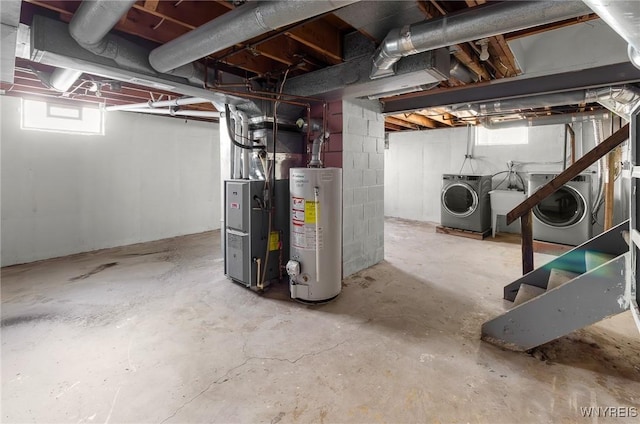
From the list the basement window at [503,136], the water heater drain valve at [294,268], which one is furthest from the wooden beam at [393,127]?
the water heater drain valve at [294,268]

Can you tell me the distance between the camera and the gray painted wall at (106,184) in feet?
12.7

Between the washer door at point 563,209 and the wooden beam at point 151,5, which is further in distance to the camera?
the washer door at point 563,209

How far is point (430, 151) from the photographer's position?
22.0 feet

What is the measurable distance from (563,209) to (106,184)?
676 centimetres

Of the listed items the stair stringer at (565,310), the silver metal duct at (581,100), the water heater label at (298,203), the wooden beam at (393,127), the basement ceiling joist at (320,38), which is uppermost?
the wooden beam at (393,127)

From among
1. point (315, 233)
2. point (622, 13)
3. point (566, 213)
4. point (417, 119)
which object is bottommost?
point (315, 233)

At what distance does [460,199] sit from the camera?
527 centimetres

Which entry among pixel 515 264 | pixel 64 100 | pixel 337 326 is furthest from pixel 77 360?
pixel 515 264

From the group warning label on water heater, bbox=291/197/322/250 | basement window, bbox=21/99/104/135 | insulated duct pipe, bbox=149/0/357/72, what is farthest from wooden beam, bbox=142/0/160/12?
basement window, bbox=21/99/104/135

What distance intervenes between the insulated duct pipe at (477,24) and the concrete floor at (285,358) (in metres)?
1.91

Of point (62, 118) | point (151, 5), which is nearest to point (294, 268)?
point (151, 5)

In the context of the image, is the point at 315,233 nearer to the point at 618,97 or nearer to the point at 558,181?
the point at 558,181

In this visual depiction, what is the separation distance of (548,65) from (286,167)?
250cm

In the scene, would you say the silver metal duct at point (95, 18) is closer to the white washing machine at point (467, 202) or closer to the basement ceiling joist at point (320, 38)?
the basement ceiling joist at point (320, 38)
